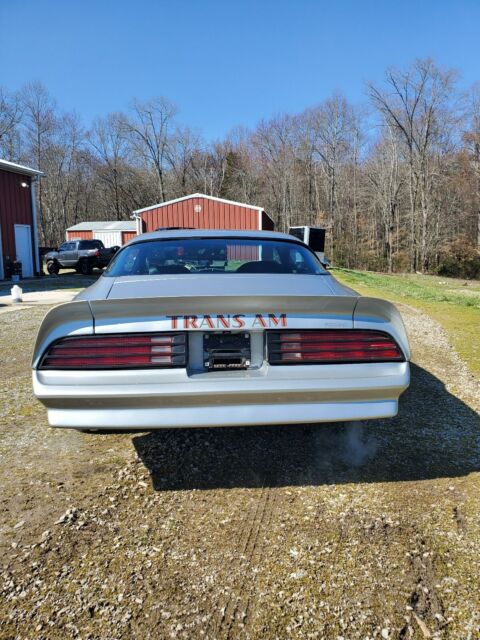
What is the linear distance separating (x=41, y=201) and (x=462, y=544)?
50.6 m

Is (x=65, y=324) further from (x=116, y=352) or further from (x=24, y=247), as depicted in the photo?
(x=24, y=247)

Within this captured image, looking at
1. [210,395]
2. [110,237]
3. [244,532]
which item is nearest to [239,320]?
Answer: [210,395]

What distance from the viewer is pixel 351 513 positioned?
88.8 inches

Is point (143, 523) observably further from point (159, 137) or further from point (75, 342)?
point (159, 137)

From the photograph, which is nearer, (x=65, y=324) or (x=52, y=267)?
(x=65, y=324)

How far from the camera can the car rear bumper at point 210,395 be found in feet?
6.90

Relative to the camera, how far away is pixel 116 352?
7.00 feet

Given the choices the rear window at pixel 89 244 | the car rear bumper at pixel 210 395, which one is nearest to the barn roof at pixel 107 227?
the rear window at pixel 89 244

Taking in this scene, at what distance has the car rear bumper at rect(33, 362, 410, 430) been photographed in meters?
2.10

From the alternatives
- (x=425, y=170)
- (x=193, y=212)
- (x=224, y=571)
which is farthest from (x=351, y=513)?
(x=425, y=170)

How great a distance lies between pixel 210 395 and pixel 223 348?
9.8 inches

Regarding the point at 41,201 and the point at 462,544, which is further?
the point at 41,201

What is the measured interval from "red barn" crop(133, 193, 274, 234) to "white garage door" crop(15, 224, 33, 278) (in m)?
6.76

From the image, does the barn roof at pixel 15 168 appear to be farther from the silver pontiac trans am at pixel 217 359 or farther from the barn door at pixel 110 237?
the barn door at pixel 110 237
